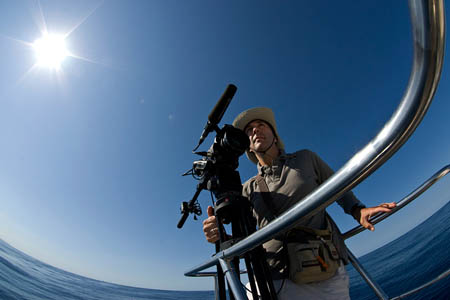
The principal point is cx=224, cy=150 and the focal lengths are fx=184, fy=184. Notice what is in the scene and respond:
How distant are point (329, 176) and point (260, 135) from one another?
75cm

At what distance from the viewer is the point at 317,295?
1154 millimetres

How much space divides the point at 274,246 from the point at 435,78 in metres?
1.27

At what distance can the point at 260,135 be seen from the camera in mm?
1810

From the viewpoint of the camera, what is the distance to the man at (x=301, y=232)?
1.12m

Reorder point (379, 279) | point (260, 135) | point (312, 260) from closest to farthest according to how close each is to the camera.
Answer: point (312, 260)
point (260, 135)
point (379, 279)

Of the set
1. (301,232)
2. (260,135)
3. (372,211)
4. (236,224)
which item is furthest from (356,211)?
(260,135)

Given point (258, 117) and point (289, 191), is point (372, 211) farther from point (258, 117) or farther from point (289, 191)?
point (258, 117)

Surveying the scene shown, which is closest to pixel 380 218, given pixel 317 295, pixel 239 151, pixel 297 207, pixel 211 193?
pixel 317 295

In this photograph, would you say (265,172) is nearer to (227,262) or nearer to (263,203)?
(263,203)

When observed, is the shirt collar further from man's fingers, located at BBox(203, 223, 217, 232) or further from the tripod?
man's fingers, located at BBox(203, 223, 217, 232)

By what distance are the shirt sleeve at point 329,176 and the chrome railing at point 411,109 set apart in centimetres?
82

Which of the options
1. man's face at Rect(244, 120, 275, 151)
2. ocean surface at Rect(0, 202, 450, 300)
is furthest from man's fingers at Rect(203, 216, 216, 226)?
ocean surface at Rect(0, 202, 450, 300)

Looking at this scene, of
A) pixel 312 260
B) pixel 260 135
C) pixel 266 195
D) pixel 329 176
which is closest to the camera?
pixel 312 260

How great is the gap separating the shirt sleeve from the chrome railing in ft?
2.68
